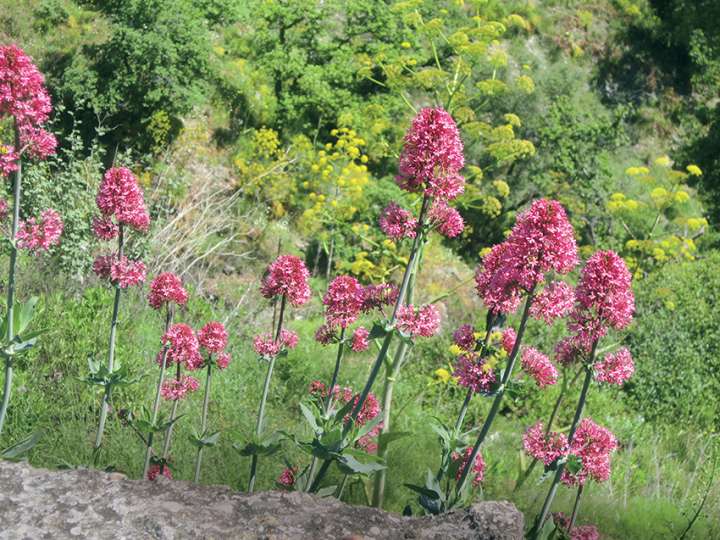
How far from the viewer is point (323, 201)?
994cm

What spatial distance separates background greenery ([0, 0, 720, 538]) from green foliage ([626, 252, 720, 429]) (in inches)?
1.2

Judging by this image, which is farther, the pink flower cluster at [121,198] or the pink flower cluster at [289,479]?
the pink flower cluster at [289,479]

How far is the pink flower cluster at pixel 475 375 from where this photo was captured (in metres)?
2.83

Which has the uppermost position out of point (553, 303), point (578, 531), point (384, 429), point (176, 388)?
point (553, 303)

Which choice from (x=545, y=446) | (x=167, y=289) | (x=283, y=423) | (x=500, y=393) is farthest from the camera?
(x=283, y=423)

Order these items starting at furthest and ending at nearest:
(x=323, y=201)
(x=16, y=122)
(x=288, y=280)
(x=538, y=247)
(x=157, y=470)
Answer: (x=323, y=201) → (x=157, y=470) → (x=288, y=280) → (x=16, y=122) → (x=538, y=247)

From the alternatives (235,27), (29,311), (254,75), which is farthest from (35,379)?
(235,27)

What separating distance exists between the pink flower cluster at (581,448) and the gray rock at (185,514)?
31.6 inches

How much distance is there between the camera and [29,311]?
2.87 meters

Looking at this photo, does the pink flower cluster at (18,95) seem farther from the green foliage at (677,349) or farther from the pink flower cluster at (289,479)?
the green foliage at (677,349)

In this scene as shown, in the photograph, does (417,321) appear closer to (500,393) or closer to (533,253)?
(500,393)

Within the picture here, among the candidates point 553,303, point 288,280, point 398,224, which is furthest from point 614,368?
point 288,280

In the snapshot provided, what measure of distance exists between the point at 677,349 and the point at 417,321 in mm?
6590

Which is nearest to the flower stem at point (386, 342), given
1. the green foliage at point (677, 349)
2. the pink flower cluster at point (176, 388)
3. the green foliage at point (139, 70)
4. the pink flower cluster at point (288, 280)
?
the pink flower cluster at point (288, 280)
